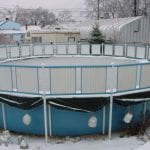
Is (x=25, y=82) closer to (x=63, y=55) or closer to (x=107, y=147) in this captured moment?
(x=107, y=147)

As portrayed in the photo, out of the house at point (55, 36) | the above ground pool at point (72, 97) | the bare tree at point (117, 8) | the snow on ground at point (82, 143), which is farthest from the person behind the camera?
the bare tree at point (117, 8)

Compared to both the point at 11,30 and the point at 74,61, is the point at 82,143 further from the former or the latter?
the point at 11,30

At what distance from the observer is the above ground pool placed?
25.5 feet

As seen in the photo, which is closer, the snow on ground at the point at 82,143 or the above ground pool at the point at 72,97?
the snow on ground at the point at 82,143

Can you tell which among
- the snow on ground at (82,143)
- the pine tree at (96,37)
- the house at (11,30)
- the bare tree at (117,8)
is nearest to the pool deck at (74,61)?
the snow on ground at (82,143)

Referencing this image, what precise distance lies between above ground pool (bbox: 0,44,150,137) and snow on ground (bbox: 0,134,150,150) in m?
0.23

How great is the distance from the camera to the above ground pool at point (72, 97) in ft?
25.5

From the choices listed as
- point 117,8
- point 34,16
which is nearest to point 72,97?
point 117,8

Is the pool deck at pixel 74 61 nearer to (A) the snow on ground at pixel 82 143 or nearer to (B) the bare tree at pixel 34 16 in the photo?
(A) the snow on ground at pixel 82 143

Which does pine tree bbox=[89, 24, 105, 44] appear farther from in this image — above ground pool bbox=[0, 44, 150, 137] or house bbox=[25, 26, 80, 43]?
above ground pool bbox=[0, 44, 150, 137]

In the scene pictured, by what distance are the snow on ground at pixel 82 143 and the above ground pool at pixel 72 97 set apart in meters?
0.23

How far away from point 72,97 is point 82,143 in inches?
55.1

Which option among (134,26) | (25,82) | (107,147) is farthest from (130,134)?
(134,26)

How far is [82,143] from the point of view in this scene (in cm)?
796
